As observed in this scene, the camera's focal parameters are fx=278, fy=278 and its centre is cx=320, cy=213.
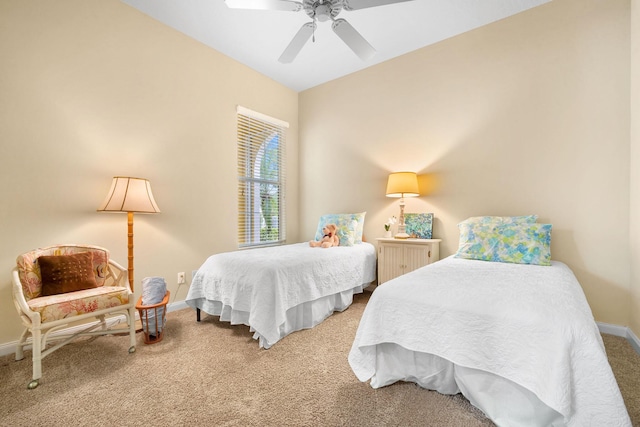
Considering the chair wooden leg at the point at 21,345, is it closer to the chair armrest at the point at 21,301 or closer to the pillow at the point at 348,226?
the chair armrest at the point at 21,301

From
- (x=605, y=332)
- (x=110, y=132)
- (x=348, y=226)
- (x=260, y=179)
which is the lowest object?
(x=605, y=332)

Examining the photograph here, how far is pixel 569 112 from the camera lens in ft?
8.07

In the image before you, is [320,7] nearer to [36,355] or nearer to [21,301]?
[21,301]

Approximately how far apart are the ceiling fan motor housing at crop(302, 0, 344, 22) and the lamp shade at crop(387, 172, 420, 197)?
67.6 inches

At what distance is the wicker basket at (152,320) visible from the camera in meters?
2.12

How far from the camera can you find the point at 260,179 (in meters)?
3.92

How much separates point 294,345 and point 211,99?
2859 mm

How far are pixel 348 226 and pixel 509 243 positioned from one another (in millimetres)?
1655

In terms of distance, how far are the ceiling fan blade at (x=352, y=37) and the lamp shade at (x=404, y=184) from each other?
1297 mm

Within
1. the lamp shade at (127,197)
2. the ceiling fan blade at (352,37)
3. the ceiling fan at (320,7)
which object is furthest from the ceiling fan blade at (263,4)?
the lamp shade at (127,197)

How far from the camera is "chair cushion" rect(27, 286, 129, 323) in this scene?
1.68m

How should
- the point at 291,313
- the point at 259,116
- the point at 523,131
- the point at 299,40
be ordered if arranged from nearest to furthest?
1. the point at 299,40
2. the point at 291,313
3. the point at 523,131
4. the point at 259,116

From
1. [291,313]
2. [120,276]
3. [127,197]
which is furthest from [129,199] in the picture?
[291,313]

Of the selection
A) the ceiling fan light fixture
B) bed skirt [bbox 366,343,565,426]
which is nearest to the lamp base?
bed skirt [bbox 366,343,565,426]
